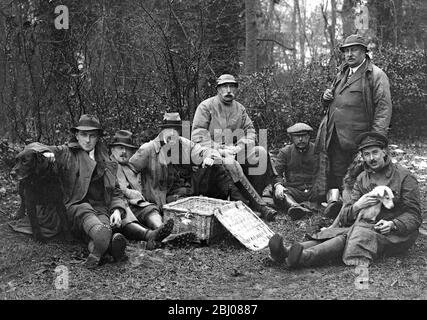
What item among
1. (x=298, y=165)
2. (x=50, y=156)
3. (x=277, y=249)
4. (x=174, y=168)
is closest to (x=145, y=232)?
(x=50, y=156)

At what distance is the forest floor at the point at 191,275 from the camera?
4.41m

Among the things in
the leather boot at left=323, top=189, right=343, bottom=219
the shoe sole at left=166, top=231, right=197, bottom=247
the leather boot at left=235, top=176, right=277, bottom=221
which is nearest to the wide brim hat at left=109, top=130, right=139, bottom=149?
the leather boot at left=235, top=176, right=277, bottom=221

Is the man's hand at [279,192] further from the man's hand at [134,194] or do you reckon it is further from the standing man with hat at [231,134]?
the man's hand at [134,194]

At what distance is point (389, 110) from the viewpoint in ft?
21.9

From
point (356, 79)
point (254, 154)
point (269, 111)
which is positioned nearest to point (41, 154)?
point (254, 154)

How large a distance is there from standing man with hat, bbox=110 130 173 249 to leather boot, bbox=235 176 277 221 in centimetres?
125

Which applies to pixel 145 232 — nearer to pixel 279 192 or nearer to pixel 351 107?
pixel 279 192

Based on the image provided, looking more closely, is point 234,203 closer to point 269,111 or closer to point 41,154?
point 41,154

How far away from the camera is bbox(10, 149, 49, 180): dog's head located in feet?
16.8

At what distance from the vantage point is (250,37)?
43.9ft

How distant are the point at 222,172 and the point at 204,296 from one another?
278 cm

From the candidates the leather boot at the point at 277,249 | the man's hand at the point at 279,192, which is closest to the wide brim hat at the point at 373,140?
the leather boot at the point at 277,249

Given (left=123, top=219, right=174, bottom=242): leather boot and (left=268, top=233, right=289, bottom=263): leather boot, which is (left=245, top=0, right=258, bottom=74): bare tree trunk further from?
(left=268, top=233, right=289, bottom=263): leather boot

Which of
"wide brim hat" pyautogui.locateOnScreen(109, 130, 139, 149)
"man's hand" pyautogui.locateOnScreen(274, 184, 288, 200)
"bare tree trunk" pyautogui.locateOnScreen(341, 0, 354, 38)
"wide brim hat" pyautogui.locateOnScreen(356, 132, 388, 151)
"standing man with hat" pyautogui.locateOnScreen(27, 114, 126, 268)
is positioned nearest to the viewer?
"wide brim hat" pyautogui.locateOnScreen(356, 132, 388, 151)
